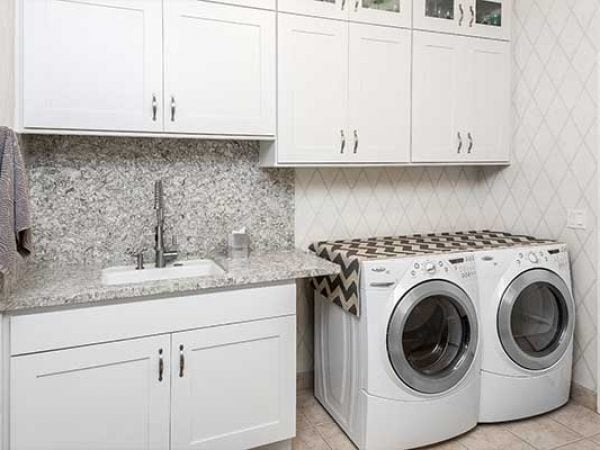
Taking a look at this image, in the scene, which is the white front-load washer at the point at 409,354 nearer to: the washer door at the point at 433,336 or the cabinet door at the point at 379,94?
the washer door at the point at 433,336

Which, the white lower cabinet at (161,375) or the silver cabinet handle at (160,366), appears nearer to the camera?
the white lower cabinet at (161,375)

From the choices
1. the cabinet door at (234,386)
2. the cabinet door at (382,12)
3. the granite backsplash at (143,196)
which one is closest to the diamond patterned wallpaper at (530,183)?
the granite backsplash at (143,196)

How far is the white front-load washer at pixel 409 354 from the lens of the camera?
7.11 feet

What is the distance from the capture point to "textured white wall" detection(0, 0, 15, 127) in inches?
67.5

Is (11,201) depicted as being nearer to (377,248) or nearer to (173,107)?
(173,107)

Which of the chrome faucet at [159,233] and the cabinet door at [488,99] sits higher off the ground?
the cabinet door at [488,99]

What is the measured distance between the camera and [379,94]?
255 cm

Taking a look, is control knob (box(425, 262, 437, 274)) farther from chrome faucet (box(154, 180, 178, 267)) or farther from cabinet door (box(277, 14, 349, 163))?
chrome faucet (box(154, 180, 178, 267))

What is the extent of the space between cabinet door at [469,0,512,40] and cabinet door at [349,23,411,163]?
487 millimetres

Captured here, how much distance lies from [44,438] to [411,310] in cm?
157

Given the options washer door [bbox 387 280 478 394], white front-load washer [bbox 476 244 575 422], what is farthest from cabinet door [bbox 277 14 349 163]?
white front-load washer [bbox 476 244 575 422]

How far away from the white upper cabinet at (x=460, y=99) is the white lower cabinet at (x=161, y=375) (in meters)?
1.27

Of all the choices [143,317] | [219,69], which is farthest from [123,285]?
[219,69]

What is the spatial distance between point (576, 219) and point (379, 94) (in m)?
1.30
